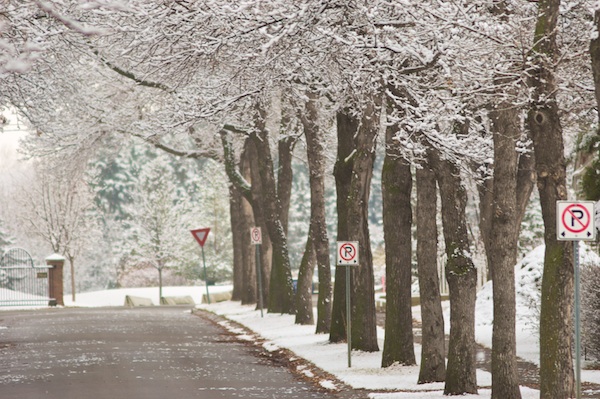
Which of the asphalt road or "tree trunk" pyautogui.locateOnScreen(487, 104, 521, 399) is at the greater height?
"tree trunk" pyautogui.locateOnScreen(487, 104, 521, 399)

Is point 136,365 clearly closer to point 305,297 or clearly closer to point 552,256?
point 305,297

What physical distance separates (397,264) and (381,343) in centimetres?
544

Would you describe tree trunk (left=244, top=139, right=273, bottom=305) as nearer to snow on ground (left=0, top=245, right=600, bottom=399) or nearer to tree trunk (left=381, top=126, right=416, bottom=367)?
snow on ground (left=0, top=245, right=600, bottom=399)

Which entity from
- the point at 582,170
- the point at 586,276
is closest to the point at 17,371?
the point at 586,276

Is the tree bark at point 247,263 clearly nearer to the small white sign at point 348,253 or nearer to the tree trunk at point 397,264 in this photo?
the small white sign at point 348,253

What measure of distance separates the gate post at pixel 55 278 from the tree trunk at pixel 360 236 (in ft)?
99.3

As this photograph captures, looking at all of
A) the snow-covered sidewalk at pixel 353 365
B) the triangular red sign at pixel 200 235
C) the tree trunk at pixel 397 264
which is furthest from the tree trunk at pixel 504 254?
the triangular red sign at pixel 200 235

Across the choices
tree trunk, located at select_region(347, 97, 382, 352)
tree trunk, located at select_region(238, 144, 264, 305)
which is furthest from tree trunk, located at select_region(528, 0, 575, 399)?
tree trunk, located at select_region(238, 144, 264, 305)

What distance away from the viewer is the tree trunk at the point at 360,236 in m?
21.6

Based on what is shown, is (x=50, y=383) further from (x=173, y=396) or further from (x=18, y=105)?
(x=18, y=105)

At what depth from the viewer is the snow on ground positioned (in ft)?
53.6

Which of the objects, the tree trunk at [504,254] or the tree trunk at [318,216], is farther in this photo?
the tree trunk at [318,216]

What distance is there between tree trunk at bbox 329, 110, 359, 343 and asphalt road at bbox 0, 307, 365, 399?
1945mm

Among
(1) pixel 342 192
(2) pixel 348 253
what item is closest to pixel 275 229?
(1) pixel 342 192
